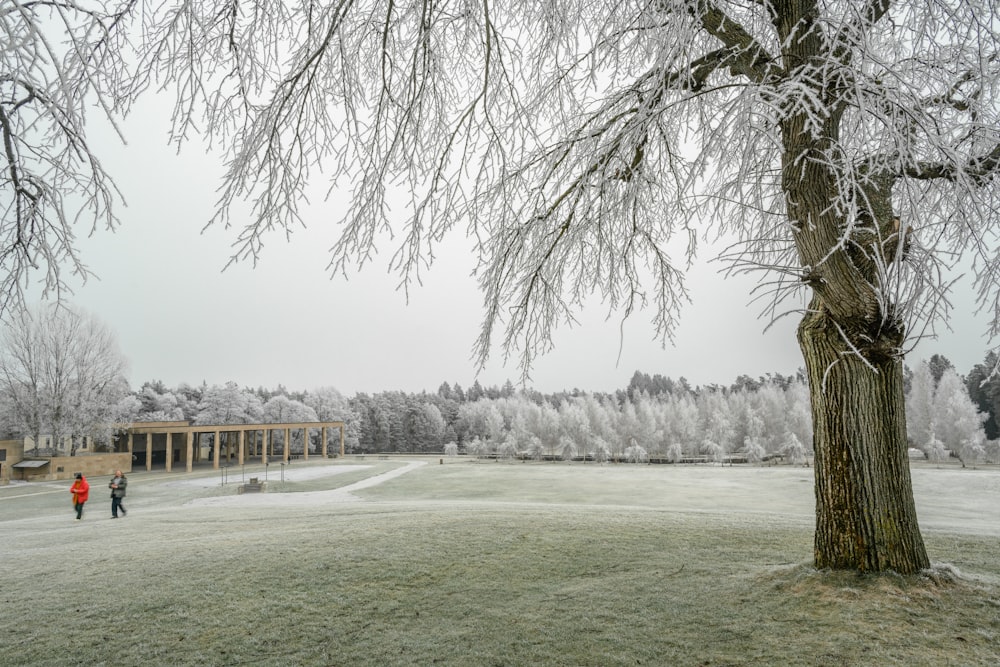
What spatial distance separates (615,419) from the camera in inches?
1734

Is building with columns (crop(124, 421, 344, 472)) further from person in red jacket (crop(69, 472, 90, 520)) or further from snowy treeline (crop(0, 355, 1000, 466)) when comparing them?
person in red jacket (crop(69, 472, 90, 520))

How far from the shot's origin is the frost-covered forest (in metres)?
27.8

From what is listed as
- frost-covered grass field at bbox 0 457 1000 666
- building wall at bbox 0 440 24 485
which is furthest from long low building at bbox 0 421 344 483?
frost-covered grass field at bbox 0 457 1000 666

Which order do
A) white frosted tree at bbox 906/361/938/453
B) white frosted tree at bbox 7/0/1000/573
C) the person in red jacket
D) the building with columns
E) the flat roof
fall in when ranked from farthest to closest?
1. the building with columns
2. white frosted tree at bbox 906/361/938/453
3. the flat roof
4. the person in red jacket
5. white frosted tree at bbox 7/0/1000/573

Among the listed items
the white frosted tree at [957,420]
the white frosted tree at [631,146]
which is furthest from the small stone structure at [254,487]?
the white frosted tree at [957,420]

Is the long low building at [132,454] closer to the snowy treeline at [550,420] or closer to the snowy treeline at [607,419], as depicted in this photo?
the snowy treeline at [607,419]

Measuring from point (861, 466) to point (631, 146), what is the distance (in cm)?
308

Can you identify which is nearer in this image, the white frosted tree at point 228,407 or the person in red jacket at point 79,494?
the person in red jacket at point 79,494

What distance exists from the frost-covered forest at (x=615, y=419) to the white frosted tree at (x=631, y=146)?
72.7 feet

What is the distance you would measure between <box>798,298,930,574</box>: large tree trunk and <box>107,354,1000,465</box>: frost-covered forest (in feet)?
74.7

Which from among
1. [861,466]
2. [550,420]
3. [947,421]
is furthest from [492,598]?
[550,420]

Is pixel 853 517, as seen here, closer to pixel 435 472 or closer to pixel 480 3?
pixel 480 3

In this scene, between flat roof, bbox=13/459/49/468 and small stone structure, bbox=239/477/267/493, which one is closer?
small stone structure, bbox=239/477/267/493

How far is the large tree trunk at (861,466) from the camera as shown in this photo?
4.23 meters
